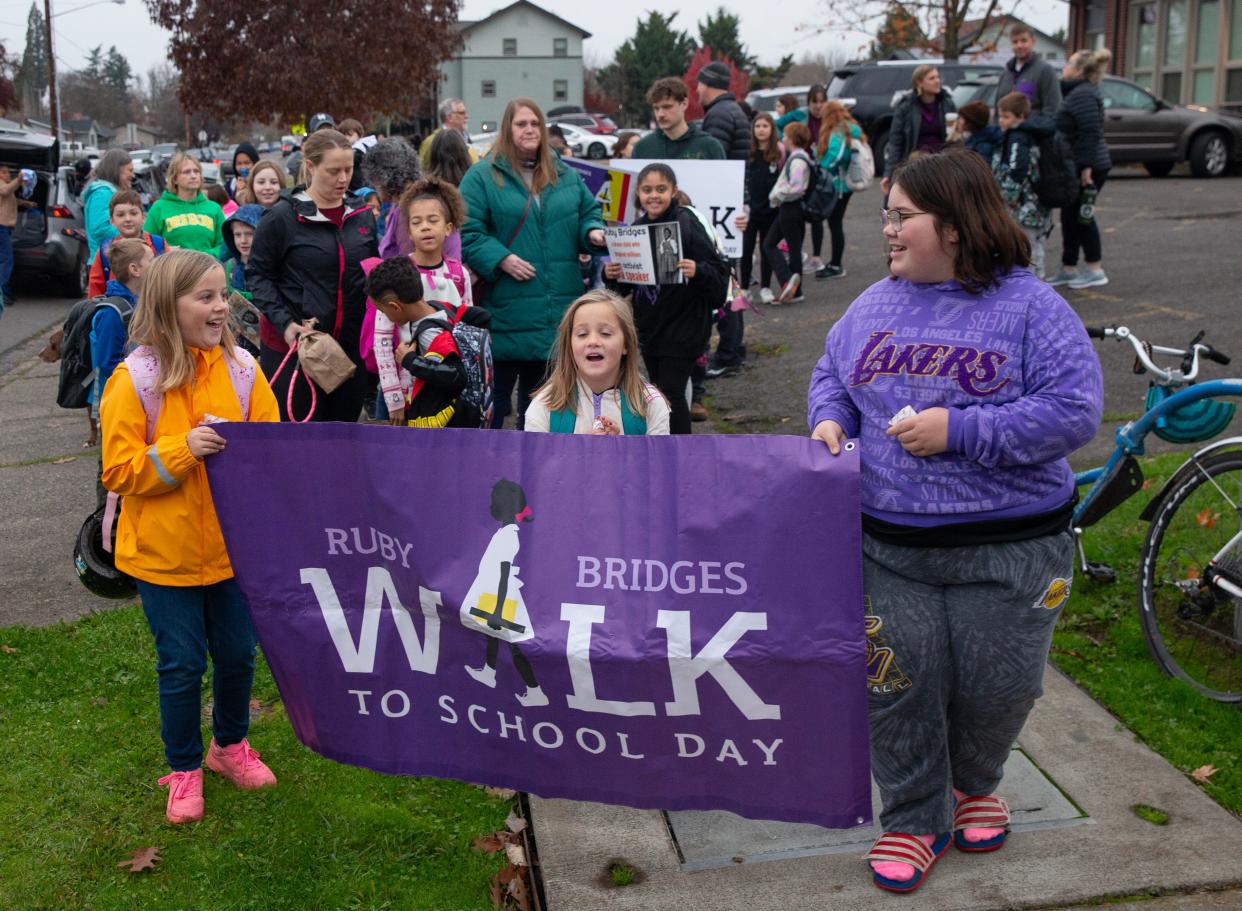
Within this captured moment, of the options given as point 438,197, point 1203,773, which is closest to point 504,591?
point 1203,773

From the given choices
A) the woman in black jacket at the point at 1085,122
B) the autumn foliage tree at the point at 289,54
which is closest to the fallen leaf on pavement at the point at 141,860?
the woman in black jacket at the point at 1085,122

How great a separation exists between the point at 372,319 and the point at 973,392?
10.6 feet

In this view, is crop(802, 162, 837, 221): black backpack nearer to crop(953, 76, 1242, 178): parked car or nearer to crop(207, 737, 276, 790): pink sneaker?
crop(207, 737, 276, 790): pink sneaker

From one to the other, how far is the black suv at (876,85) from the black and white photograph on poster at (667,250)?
68.5 ft

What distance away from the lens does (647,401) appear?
4.29 metres

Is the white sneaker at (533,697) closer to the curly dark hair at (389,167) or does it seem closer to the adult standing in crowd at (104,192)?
the curly dark hair at (389,167)

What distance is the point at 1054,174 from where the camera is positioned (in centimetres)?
1091

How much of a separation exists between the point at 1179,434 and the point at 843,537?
190 centimetres

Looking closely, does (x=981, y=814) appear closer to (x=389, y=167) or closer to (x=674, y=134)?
(x=389, y=167)

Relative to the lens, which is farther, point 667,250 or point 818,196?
point 818,196

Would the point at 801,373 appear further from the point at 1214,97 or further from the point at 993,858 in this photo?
the point at 1214,97

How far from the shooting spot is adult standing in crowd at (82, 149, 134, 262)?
32.2 ft

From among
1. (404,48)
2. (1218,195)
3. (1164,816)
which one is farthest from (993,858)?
(404,48)

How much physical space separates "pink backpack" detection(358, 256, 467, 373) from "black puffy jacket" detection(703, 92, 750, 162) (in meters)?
4.47
